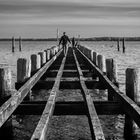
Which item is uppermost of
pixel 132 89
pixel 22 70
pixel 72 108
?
pixel 22 70

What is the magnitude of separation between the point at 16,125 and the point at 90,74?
4236 millimetres

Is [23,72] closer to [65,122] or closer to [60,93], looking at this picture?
[65,122]

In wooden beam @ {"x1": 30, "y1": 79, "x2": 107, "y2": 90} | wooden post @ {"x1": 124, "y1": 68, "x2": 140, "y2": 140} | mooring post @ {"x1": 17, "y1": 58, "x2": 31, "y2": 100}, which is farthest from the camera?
mooring post @ {"x1": 17, "y1": 58, "x2": 31, "y2": 100}

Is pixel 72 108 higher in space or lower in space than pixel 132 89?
lower

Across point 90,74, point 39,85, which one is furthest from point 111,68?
point 39,85

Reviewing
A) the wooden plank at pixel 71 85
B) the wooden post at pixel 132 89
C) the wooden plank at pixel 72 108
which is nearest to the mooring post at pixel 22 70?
the wooden plank at pixel 71 85

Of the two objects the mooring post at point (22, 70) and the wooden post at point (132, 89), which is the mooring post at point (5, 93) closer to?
the mooring post at point (22, 70)

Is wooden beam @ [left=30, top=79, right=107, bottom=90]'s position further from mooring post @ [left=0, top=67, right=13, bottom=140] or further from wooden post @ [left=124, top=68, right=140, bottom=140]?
wooden post @ [left=124, top=68, right=140, bottom=140]

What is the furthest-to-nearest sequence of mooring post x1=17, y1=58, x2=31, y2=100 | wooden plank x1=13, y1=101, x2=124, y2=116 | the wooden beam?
mooring post x1=17, y1=58, x2=31, y2=100, the wooden beam, wooden plank x1=13, y1=101, x2=124, y2=116

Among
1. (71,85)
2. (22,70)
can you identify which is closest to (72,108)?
(71,85)

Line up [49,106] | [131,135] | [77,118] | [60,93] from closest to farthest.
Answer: [49,106] < [131,135] < [77,118] < [60,93]

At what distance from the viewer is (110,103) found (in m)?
6.32

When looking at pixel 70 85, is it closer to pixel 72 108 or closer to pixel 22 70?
pixel 22 70

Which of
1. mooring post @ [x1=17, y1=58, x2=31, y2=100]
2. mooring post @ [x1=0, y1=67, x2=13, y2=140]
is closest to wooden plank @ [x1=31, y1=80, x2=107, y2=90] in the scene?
mooring post @ [x1=17, y1=58, x2=31, y2=100]
